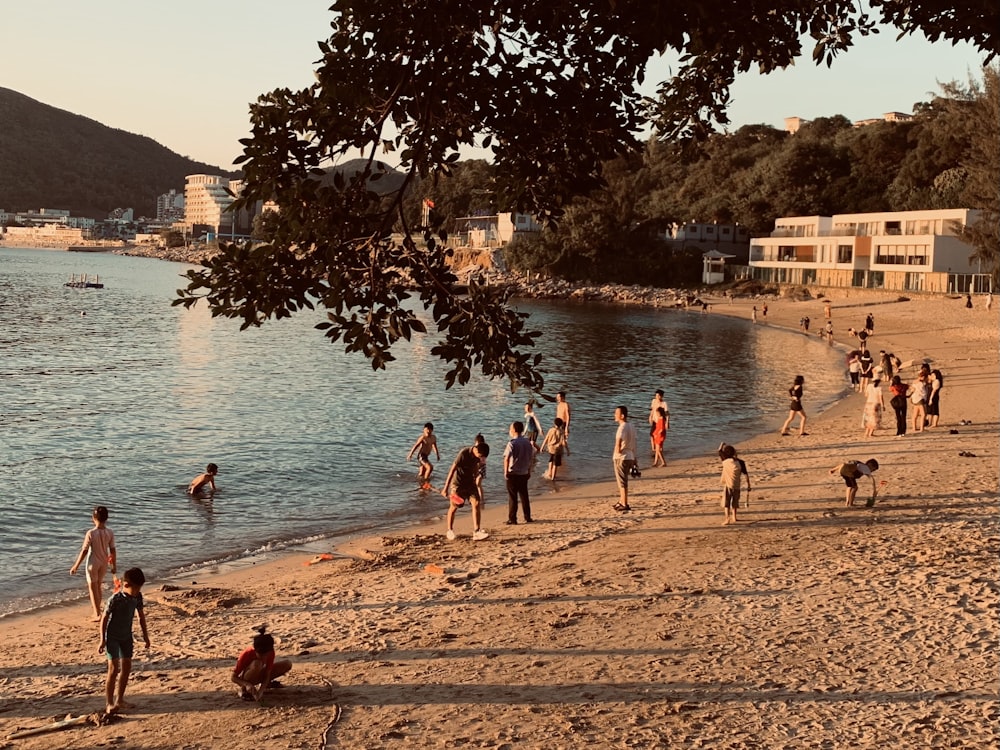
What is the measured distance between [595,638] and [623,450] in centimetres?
689

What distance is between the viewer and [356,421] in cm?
3183

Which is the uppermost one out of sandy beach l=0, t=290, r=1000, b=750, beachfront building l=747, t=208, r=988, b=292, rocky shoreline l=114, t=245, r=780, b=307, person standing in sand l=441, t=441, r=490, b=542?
beachfront building l=747, t=208, r=988, b=292

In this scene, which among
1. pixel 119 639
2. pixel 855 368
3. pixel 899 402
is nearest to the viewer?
pixel 119 639

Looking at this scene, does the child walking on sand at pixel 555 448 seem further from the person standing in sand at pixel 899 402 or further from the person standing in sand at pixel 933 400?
the person standing in sand at pixel 933 400

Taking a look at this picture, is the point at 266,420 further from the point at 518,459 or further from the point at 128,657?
the point at 128,657

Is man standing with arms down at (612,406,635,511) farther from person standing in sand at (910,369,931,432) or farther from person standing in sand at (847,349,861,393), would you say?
person standing in sand at (847,349,861,393)

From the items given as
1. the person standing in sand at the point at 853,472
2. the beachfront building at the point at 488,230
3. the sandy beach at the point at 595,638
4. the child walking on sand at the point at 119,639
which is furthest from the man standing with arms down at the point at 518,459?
the beachfront building at the point at 488,230

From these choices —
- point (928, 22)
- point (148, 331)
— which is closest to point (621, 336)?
point (148, 331)

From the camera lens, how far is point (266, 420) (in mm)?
32031

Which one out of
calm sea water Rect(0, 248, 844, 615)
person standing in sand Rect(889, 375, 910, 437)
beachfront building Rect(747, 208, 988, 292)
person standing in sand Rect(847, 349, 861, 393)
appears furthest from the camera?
beachfront building Rect(747, 208, 988, 292)

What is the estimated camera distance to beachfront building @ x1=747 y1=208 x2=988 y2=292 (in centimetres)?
7056

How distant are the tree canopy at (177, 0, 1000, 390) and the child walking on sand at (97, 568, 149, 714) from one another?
4.11 metres

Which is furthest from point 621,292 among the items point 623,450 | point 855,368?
point 623,450

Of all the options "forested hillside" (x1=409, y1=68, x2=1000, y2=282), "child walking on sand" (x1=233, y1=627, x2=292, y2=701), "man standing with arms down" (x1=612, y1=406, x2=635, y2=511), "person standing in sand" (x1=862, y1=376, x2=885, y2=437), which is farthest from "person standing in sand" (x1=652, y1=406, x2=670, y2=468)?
"forested hillside" (x1=409, y1=68, x2=1000, y2=282)
